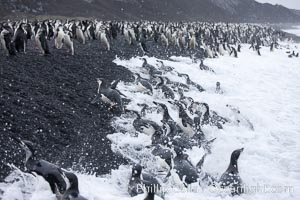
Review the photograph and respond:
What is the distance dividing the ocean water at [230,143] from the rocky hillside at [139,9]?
2559 cm

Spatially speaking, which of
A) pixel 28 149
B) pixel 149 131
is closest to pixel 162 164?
pixel 149 131

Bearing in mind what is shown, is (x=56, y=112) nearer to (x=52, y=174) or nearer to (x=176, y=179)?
(x=176, y=179)

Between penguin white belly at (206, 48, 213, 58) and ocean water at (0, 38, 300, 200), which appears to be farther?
penguin white belly at (206, 48, 213, 58)

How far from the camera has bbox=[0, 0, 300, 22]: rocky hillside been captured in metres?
42.5

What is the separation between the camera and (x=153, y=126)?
32.0 feet

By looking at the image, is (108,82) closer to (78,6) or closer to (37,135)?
(37,135)

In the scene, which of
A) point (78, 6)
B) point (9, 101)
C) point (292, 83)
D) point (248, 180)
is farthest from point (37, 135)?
point (78, 6)

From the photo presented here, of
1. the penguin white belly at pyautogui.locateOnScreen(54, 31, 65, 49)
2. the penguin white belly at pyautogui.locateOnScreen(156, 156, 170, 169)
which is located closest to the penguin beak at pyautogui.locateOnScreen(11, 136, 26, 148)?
the penguin white belly at pyautogui.locateOnScreen(156, 156, 170, 169)

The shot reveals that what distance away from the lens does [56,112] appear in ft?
31.7

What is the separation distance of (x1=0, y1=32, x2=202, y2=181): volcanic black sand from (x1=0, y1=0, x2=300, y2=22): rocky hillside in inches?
1038

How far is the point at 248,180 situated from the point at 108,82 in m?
5.92

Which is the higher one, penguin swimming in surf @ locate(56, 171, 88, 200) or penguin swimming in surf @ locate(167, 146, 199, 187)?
penguin swimming in surf @ locate(56, 171, 88, 200)

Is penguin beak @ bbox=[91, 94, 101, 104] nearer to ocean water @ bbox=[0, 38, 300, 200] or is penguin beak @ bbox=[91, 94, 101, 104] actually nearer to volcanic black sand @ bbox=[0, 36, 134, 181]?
volcanic black sand @ bbox=[0, 36, 134, 181]

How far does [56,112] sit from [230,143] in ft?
13.8
